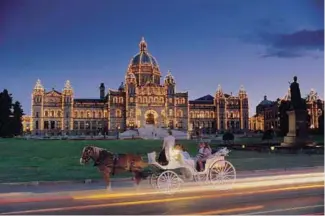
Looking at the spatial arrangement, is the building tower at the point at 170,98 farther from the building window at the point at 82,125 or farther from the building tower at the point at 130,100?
the building window at the point at 82,125

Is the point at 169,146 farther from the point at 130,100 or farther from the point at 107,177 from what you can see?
the point at 130,100

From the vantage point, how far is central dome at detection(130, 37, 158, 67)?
21.7 ft

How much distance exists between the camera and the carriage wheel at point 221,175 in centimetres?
603

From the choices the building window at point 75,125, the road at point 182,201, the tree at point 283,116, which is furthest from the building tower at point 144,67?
the tree at point 283,116

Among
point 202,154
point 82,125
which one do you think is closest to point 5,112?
point 82,125

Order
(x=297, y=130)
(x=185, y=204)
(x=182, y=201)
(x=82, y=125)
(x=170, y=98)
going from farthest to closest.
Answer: (x=297, y=130)
(x=82, y=125)
(x=170, y=98)
(x=182, y=201)
(x=185, y=204)

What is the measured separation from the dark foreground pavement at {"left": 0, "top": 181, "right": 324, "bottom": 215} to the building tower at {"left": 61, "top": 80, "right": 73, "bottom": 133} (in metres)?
1.90

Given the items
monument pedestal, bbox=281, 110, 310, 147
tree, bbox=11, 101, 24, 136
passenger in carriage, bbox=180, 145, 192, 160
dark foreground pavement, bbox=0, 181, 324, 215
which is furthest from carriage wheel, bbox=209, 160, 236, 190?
monument pedestal, bbox=281, 110, 310, 147

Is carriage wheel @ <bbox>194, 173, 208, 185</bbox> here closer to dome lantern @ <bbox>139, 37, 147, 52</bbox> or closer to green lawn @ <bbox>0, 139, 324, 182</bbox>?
green lawn @ <bbox>0, 139, 324, 182</bbox>

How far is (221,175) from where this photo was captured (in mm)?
6105

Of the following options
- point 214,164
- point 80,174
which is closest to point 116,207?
point 214,164

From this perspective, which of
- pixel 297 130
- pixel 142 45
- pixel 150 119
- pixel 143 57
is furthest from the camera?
pixel 297 130

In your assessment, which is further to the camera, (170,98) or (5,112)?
(170,98)

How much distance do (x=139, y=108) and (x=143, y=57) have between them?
128 centimetres
